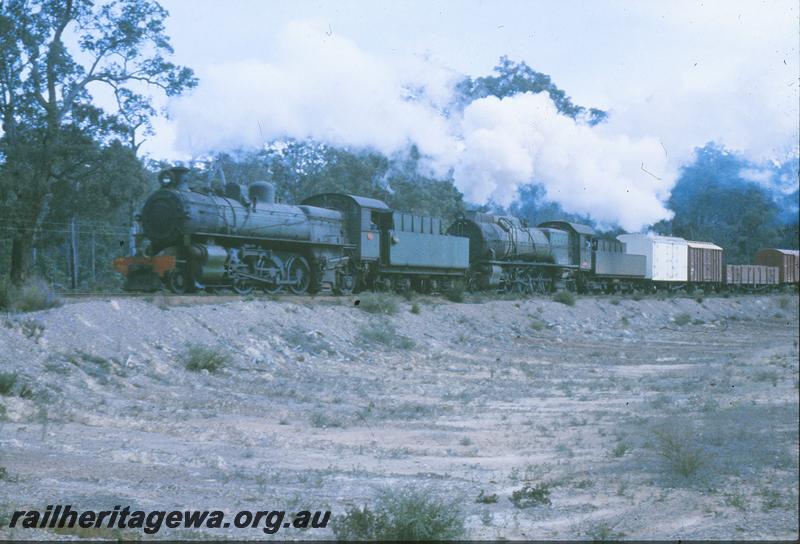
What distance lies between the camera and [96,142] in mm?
33062

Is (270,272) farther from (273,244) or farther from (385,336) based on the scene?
(385,336)

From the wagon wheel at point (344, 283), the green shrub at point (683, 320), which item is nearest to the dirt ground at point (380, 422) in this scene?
the wagon wheel at point (344, 283)

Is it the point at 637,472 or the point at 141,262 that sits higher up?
the point at 141,262

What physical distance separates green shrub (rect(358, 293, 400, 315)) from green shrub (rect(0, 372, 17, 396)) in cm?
1155

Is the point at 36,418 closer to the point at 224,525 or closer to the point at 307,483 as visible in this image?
the point at 307,483

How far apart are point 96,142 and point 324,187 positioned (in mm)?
18323

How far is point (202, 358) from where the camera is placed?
48.4 ft

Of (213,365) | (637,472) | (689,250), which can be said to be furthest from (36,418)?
(689,250)

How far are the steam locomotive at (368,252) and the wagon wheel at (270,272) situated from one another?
32mm

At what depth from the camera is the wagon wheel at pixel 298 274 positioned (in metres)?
23.2

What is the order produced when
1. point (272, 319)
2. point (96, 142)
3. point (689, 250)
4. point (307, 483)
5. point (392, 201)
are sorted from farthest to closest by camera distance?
1. point (392, 201)
2. point (689, 250)
3. point (96, 142)
4. point (272, 319)
5. point (307, 483)

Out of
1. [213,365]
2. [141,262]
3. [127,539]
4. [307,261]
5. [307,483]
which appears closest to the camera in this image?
[127,539]

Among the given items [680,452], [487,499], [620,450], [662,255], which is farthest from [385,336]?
[662,255]

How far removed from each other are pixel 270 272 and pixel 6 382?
36.2 feet
